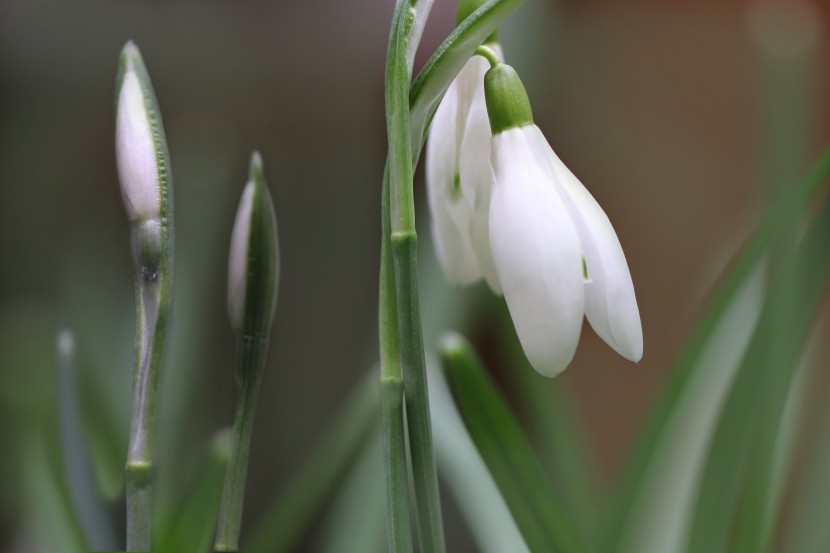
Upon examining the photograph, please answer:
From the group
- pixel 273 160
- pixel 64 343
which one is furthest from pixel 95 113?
pixel 64 343

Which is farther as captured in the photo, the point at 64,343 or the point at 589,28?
the point at 589,28

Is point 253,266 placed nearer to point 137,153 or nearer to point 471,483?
point 137,153

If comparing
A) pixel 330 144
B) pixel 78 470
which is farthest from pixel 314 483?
pixel 330 144

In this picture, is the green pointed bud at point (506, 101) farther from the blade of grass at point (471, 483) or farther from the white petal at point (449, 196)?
the blade of grass at point (471, 483)

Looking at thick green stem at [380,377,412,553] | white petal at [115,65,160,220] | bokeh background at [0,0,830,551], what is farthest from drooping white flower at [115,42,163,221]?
bokeh background at [0,0,830,551]

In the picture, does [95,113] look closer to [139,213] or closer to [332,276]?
[332,276]

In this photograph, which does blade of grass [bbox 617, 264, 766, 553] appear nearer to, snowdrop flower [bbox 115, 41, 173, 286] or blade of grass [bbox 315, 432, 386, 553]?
blade of grass [bbox 315, 432, 386, 553]

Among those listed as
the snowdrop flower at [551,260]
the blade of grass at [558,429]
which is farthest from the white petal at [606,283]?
the blade of grass at [558,429]
